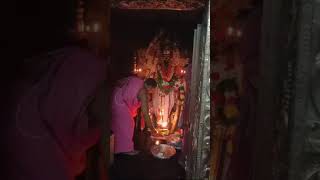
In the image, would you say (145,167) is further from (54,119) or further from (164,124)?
(54,119)

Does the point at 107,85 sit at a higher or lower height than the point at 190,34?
lower

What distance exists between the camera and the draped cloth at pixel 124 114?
1.24 m

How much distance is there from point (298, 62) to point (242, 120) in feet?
1.08

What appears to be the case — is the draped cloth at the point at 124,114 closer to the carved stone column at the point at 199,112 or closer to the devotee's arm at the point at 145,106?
the devotee's arm at the point at 145,106

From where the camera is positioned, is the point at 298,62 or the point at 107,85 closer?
the point at 298,62

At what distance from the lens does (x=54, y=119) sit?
0.67 m

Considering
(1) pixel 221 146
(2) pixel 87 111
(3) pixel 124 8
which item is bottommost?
(1) pixel 221 146

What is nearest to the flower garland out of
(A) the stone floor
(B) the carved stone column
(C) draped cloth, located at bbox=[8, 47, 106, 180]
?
(B) the carved stone column

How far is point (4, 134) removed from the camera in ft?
2.13

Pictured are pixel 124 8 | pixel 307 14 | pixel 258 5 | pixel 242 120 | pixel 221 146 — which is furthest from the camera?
pixel 124 8

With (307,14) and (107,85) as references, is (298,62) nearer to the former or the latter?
(307,14)

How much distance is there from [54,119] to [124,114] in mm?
636

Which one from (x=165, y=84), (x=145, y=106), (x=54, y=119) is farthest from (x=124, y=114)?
(x=54, y=119)

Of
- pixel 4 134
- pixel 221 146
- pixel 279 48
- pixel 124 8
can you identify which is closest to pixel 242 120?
pixel 221 146
